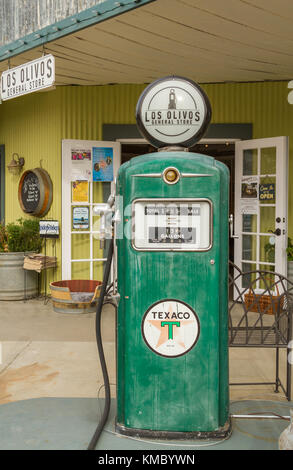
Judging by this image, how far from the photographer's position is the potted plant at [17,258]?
22.5ft

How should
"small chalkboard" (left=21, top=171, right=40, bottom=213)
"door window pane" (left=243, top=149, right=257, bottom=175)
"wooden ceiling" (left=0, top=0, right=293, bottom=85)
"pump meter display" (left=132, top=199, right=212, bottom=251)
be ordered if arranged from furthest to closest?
"small chalkboard" (left=21, top=171, right=40, bottom=213) < "door window pane" (left=243, top=149, right=257, bottom=175) < "wooden ceiling" (left=0, top=0, right=293, bottom=85) < "pump meter display" (left=132, top=199, right=212, bottom=251)

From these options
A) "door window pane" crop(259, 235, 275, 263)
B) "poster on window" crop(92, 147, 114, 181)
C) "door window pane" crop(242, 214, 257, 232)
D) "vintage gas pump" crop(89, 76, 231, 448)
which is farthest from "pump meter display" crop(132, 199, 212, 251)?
"poster on window" crop(92, 147, 114, 181)

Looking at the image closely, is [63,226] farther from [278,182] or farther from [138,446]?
[138,446]

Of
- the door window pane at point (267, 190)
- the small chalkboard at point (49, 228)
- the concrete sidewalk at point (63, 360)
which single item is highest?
the door window pane at point (267, 190)

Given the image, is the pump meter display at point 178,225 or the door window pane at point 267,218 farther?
the door window pane at point 267,218

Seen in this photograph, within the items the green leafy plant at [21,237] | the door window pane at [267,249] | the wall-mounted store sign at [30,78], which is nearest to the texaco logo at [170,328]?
the wall-mounted store sign at [30,78]

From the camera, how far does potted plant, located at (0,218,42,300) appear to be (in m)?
6.86

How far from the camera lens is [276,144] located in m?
6.34

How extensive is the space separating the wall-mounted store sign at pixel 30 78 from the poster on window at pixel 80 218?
2231 millimetres

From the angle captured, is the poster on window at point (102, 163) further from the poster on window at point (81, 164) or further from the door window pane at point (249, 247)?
the door window pane at point (249, 247)

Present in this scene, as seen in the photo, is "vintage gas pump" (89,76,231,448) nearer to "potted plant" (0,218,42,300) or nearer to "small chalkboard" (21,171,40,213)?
"potted plant" (0,218,42,300)

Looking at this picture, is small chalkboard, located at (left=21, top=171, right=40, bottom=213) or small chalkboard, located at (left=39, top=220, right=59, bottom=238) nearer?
small chalkboard, located at (left=39, top=220, right=59, bottom=238)

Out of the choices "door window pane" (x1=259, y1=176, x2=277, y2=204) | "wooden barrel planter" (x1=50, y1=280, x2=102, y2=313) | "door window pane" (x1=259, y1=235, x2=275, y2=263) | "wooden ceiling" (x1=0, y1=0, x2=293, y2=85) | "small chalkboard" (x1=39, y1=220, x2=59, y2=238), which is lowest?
"wooden barrel planter" (x1=50, y1=280, x2=102, y2=313)

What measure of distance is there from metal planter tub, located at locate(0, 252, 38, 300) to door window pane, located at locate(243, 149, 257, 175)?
10.8 ft
